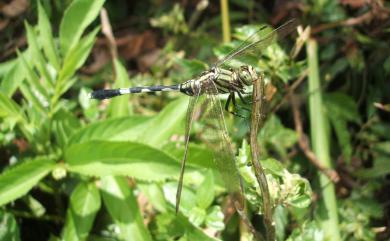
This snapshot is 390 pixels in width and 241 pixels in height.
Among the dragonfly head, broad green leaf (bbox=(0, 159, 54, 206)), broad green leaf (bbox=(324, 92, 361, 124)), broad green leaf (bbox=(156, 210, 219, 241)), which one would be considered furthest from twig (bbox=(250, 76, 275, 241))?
broad green leaf (bbox=(324, 92, 361, 124))

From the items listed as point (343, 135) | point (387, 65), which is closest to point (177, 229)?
point (343, 135)

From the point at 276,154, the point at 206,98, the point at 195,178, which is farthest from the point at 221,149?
the point at 276,154

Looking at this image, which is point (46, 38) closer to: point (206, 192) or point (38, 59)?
point (38, 59)

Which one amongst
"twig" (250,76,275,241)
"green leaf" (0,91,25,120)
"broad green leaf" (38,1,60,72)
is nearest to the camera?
"twig" (250,76,275,241)

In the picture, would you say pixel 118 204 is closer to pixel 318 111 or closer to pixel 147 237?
pixel 147 237

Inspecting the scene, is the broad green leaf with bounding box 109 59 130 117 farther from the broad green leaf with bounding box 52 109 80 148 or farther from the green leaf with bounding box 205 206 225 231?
the green leaf with bounding box 205 206 225 231

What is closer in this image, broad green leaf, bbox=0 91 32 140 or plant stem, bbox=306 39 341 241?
broad green leaf, bbox=0 91 32 140

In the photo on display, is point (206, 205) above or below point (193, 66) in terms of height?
below
